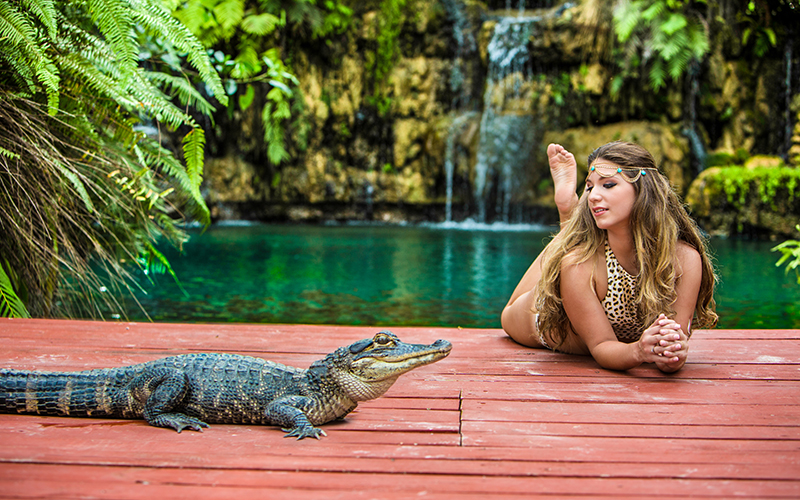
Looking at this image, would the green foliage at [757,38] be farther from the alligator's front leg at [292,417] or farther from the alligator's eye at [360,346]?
the alligator's front leg at [292,417]

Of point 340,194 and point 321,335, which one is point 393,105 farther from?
point 321,335

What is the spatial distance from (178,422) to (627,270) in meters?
1.97

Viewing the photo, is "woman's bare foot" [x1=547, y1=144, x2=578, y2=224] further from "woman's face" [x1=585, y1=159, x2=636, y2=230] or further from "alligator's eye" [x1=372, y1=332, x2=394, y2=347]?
"alligator's eye" [x1=372, y1=332, x2=394, y2=347]

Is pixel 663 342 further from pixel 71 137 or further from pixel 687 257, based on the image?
pixel 71 137

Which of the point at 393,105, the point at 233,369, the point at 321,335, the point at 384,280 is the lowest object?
the point at 384,280

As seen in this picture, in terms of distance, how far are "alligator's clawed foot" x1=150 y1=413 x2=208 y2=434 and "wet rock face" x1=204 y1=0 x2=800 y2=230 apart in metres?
14.5

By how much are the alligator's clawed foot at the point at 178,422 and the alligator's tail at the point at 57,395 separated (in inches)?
7.1

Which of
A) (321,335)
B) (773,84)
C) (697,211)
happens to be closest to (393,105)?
(697,211)

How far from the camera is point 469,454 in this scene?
180 cm

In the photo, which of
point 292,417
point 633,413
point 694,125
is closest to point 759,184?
point 694,125

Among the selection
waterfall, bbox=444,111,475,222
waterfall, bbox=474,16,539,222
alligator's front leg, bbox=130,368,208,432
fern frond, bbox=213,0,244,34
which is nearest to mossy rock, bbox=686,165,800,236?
waterfall, bbox=474,16,539,222

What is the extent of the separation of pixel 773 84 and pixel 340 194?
41.6 feet

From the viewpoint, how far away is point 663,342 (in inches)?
93.2

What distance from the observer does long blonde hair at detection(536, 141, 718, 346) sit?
2.52m
